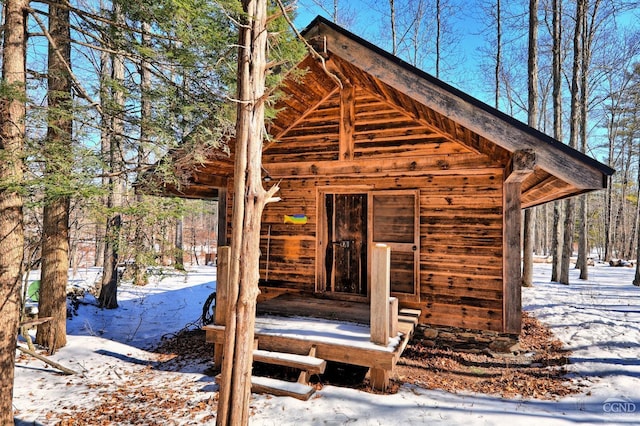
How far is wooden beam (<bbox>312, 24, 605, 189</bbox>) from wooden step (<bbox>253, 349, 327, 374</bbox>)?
428 cm

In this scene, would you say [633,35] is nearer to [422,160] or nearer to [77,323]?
[422,160]

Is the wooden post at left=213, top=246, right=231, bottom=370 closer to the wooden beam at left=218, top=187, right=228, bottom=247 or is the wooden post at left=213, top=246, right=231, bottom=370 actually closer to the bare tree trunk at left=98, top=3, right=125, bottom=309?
the bare tree trunk at left=98, top=3, right=125, bottom=309

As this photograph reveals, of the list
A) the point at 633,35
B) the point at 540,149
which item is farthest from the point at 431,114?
the point at 633,35

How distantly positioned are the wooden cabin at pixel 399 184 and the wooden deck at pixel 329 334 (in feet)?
3.15

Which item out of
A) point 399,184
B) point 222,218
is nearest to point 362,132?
point 399,184

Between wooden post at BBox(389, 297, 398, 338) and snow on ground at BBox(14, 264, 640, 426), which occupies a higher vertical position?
wooden post at BBox(389, 297, 398, 338)

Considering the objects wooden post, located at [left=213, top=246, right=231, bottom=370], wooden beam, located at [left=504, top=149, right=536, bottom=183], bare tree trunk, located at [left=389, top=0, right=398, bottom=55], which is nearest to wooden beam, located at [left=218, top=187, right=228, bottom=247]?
wooden post, located at [left=213, top=246, right=231, bottom=370]

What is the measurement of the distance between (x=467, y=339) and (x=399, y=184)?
3.31m

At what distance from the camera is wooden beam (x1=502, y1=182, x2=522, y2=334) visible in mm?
5773

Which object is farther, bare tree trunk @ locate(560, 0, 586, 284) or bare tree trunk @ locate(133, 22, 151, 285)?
bare tree trunk @ locate(560, 0, 586, 284)

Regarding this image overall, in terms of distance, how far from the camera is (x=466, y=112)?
523 cm

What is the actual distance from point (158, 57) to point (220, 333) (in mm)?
4355

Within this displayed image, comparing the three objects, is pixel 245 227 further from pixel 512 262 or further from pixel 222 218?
pixel 222 218

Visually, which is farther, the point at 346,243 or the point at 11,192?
the point at 346,243
